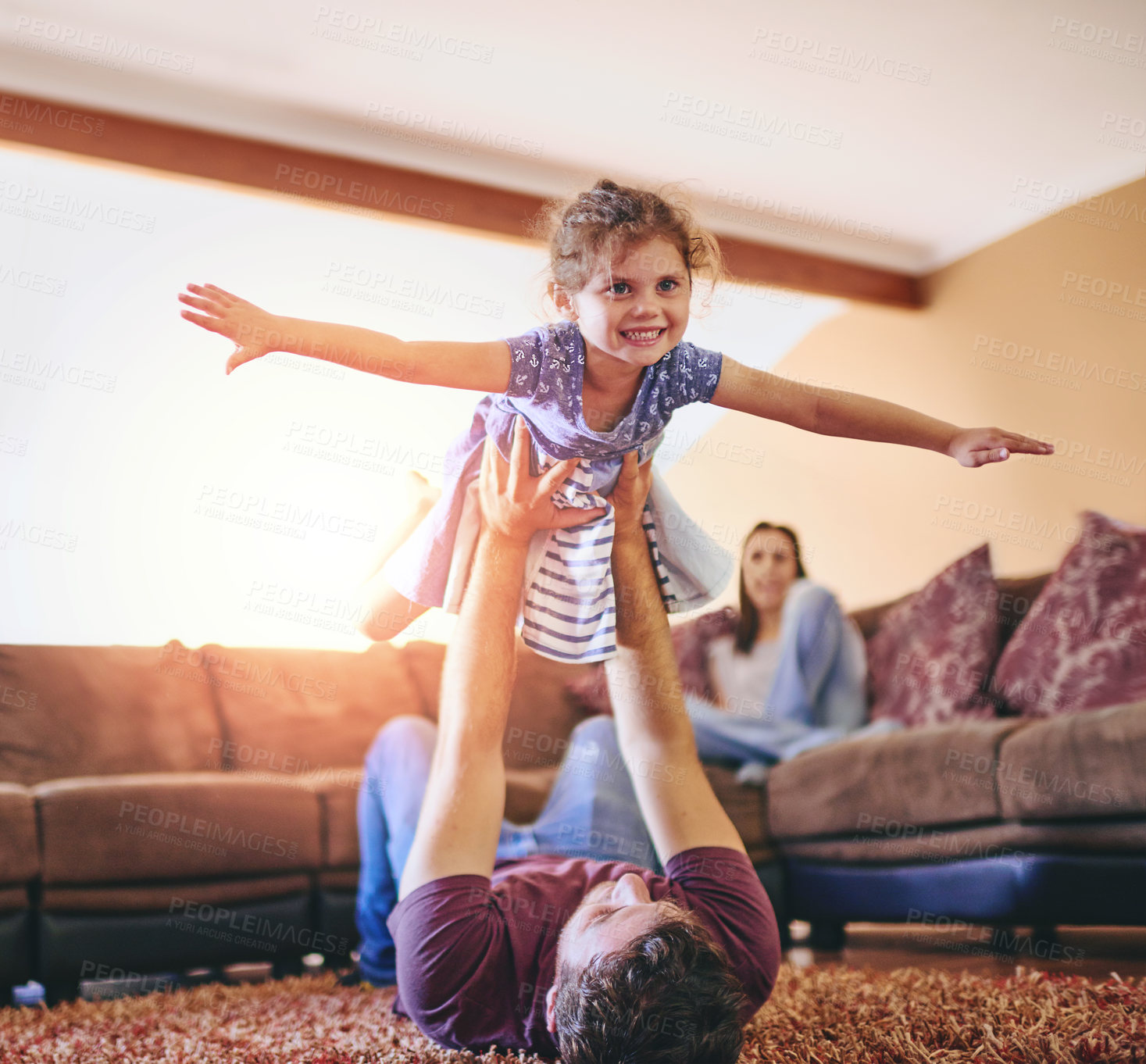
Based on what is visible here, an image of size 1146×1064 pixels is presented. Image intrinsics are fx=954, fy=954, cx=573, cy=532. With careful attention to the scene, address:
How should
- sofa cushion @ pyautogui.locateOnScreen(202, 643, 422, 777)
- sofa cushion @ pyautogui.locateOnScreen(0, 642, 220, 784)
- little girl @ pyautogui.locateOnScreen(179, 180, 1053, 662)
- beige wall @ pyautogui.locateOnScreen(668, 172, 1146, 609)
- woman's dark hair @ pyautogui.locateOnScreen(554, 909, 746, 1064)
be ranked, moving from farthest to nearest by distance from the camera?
1. sofa cushion @ pyautogui.locateOnScreen(202, 643, 422, 777)
2. sofa cushion @ pyautogui.locateOnScreen(0, 642, 220, 784)
3. beige wall @ pyautogui.locateOnScreen(668, 172, 1146, 609)
4. little girl @ pyautogui.locateOnScreen(179, 180, 1053, 662)
5. woman's dark hair @ pyautogui.locateOnScreen(554, 909, 746, 1064)

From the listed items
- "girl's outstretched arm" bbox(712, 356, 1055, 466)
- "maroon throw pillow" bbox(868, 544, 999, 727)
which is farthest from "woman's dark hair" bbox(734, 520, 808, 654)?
"girl's outstretched arm" bbox(712, 356, 1055, 466)

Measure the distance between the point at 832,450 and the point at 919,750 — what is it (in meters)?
1.10

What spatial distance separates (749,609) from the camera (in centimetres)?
243

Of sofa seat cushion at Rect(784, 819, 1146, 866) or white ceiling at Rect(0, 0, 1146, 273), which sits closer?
sofa seat cushion at Rect(784, 819, 1146, 866)

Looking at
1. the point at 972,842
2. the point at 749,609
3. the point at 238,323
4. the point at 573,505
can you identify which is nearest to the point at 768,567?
the point at 749,609

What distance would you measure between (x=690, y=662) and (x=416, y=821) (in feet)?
3.74

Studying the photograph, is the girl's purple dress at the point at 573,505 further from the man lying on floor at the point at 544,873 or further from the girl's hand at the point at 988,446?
the girl's hand at the point at 988,446

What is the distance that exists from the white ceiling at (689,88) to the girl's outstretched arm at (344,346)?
1327 mm

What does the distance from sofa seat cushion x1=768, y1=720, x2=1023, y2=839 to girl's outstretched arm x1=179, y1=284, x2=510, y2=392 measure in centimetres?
115

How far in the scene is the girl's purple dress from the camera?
1087 mm

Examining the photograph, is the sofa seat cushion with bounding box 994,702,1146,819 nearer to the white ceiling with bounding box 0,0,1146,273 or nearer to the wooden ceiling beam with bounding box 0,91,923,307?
the white ceiling with bounding box 0,0,1146,273

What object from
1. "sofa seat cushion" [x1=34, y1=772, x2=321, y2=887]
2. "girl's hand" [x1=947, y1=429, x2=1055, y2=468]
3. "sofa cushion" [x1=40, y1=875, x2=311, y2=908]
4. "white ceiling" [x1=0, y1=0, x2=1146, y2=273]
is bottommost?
"sofa cushion" [x1=40, y1=875, x2=311, y2=908]

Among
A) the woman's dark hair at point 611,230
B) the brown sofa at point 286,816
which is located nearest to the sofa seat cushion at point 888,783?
the brown sofa at point 286,816

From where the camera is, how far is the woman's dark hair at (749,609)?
241 cm
